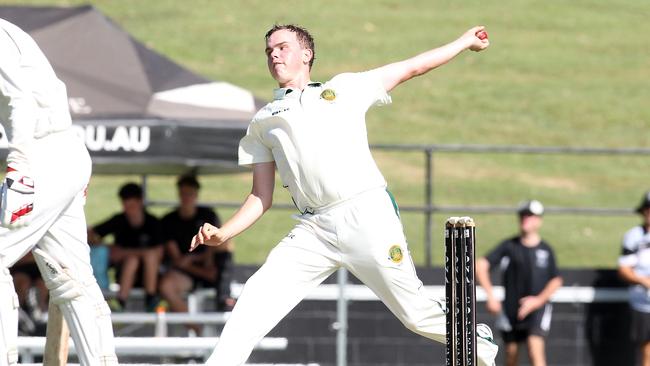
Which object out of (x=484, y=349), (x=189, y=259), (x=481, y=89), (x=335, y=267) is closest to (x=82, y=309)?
(x=335, y=267)

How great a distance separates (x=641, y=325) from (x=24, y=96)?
290 inches

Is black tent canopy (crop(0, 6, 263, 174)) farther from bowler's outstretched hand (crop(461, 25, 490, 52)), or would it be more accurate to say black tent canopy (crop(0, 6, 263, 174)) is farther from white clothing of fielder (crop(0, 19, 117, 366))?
bowler's outstretched hand (crop(461, 25, 490, 52))

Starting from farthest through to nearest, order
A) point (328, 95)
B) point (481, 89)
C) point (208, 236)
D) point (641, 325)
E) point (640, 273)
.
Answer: point (481, 89) → point (641, 325) → point (640, 273) → point (328, 95) → point (208, 236)

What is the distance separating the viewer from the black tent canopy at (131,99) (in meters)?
11.1

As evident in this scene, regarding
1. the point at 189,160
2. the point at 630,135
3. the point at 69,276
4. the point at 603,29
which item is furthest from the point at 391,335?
the point at 603,29

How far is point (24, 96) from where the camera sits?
271 inches

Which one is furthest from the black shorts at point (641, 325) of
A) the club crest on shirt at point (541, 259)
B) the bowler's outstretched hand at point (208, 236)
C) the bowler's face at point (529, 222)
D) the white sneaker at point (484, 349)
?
the bowler's outstretched hand at point (208, 236)

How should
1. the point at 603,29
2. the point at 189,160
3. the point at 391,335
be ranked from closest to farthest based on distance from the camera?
the point at 189,160 < the point at 391,335 < the point at 603,29

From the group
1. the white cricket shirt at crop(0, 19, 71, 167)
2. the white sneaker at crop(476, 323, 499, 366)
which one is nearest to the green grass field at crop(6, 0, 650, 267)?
the white sneaker at crop(476, 323, 499, 366)

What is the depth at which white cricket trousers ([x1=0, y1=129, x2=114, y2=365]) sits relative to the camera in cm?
692

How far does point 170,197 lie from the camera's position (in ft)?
70.5

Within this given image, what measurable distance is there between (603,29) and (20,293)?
19911mm

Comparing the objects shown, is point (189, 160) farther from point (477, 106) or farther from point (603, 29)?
point (603, 29)

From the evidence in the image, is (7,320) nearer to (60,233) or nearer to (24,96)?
(60,233)
